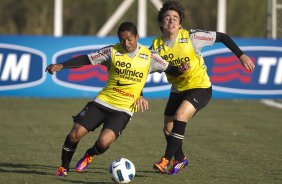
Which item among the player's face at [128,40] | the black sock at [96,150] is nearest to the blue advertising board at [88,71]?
the black sock at [96,150]

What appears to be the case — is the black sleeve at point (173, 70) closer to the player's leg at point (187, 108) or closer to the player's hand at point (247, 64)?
the player's leg at point (187, 108)

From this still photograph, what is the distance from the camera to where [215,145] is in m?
13.5

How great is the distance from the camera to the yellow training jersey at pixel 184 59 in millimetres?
10477

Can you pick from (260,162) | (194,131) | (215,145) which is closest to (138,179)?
(260,162)

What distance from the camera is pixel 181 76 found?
34.9 ft

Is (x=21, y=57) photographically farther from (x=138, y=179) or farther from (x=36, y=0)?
(x=36, y=0)

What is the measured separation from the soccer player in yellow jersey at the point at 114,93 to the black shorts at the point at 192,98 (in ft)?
2.13

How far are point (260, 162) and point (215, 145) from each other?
2058 mm

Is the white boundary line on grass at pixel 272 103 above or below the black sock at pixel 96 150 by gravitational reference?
below

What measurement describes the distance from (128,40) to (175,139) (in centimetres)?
143

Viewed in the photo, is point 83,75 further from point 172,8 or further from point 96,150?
point 96,150

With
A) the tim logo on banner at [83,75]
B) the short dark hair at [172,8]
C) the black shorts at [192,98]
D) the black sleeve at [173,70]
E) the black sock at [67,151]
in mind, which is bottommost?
the tim logo on banner at [83,75]

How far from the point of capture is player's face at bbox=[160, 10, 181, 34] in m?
10.4

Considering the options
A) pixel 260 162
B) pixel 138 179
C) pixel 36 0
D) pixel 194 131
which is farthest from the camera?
pixel 36 0
